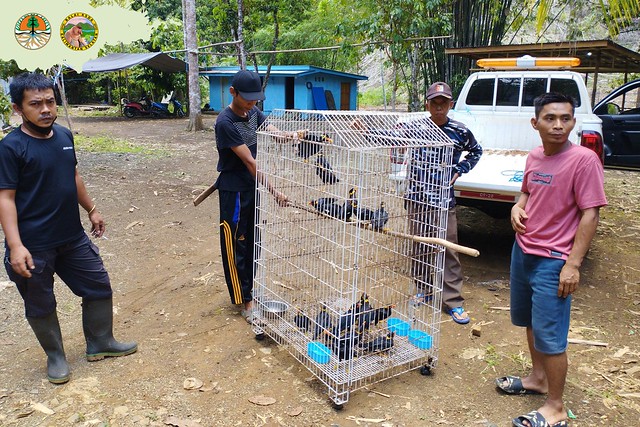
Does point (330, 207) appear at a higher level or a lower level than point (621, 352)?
higher

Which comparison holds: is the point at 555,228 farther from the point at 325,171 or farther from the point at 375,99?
the point at 375,99

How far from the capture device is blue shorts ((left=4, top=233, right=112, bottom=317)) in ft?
10.0

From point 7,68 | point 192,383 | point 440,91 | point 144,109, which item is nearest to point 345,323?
point 192,383

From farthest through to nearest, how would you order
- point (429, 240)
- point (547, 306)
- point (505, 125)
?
point (505, 125)
point (429, 240)
point (547, 306)

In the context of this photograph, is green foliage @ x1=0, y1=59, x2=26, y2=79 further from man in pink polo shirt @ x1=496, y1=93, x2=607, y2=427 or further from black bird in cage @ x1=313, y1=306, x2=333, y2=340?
man in pink polo shirt @ x1=496, y1=93, x2=607, y2=427

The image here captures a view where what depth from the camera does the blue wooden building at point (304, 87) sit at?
2028 centimetres

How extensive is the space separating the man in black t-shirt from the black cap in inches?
46.7

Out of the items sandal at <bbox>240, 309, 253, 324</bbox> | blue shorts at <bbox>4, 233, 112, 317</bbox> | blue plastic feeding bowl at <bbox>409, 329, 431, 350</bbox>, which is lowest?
sandal at <bbox>240, 309, 253, 324</bbox>

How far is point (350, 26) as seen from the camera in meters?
12.9

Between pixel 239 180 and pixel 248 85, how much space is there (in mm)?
708

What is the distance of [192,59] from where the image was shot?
14.9m

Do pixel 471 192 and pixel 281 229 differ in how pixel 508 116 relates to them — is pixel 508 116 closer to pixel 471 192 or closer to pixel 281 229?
pixel 471 192

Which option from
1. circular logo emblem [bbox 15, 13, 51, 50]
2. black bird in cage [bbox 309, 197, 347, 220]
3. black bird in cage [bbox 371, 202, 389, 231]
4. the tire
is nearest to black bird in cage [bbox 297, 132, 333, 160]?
black bird in cage [bbox 309, 197, 347, 220]

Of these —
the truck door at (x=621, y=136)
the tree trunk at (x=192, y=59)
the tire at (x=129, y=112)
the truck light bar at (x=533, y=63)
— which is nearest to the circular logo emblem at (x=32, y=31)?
the truck light bar at (x=533, y=63)
